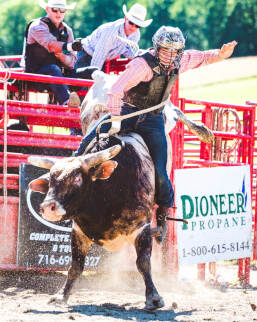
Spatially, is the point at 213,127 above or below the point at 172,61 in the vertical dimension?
below

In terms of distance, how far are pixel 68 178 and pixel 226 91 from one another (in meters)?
36.8

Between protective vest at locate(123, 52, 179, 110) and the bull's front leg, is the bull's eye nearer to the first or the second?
the bull's front leg

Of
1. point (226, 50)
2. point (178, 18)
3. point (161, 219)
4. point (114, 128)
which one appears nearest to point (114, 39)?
point (226, 50)

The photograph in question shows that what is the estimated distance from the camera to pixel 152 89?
5.94 metres

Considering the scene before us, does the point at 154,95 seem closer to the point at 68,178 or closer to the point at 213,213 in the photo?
the point at 68,178

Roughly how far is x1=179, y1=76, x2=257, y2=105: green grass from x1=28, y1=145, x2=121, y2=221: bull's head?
104 ft

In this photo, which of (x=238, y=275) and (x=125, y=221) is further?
(x=238, y=275)

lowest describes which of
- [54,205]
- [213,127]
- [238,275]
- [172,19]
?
[238,275]

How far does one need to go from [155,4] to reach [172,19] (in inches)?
112

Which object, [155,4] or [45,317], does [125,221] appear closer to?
[45,317]

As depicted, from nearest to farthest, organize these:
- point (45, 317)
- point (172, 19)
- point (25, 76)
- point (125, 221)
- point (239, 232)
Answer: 1. point (45, 317)
2. point (125, 221)
3. point (25, 76)
4. point (239, 232)
5. point (172, 19)

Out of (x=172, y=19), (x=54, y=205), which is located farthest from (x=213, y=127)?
(x=172, y=19)

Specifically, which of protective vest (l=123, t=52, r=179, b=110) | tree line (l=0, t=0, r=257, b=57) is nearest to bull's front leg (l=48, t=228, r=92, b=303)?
protective vest (l=123, t=52, r=179, b=110)

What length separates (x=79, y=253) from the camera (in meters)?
5.73
